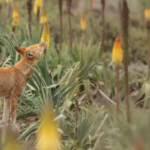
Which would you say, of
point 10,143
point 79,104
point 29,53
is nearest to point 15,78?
point 29,53

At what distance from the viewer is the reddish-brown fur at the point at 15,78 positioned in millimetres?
3689

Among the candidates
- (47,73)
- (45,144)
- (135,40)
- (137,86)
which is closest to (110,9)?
(135,40)

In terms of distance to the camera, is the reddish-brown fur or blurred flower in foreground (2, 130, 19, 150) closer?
blurred flower in foreground (2, 130, 19, 150)

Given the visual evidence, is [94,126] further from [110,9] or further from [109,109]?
[110,9]

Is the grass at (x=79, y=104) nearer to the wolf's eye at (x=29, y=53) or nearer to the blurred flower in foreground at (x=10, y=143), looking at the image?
the wolf's eye at (x=29, y=53)

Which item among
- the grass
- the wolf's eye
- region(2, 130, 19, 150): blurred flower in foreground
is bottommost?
the grass

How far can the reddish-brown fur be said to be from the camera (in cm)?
369

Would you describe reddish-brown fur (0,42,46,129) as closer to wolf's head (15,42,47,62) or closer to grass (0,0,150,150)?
wolf's head (15,42,47,62)

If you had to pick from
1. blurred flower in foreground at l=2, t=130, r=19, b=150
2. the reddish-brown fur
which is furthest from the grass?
blurred flower in foreground at l=2, t=130, r=19, b=150

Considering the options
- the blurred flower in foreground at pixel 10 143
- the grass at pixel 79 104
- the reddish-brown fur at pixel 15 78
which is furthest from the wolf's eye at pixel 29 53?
the blurred flower in foreground at pixel 10 143

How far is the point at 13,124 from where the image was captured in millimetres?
3818

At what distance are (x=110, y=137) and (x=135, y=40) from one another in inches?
354

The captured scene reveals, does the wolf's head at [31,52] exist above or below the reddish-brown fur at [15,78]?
above

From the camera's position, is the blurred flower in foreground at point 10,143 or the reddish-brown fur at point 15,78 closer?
the blurred flower in foreground at point 10,143
